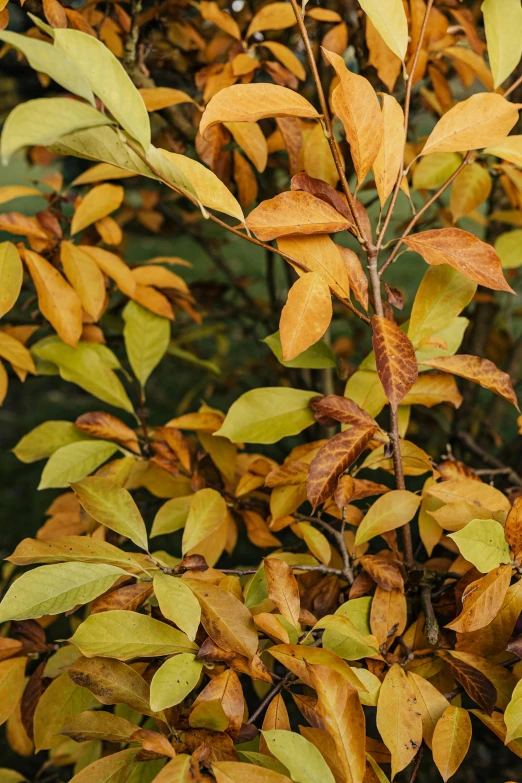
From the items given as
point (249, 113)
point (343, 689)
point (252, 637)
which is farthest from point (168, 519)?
point (249, 113)

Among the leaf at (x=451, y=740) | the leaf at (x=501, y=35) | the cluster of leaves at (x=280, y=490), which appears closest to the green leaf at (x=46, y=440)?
the cluster of leaves at (x=280, y=490)

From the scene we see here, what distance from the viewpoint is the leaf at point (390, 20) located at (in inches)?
24.0

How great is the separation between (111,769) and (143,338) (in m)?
0.60

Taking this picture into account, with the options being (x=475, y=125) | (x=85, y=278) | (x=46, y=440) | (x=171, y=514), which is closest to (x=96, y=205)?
(x=85, y=278)

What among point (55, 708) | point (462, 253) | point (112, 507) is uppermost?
point (462, 253)

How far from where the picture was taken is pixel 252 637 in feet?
2.02

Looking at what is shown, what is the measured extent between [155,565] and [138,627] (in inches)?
3.6

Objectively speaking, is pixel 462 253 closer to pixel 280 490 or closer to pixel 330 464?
pixel 330 464

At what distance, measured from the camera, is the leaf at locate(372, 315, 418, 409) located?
0.60 metres

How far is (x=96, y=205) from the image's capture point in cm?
102

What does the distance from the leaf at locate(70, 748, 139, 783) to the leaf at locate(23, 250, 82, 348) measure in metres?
0.53

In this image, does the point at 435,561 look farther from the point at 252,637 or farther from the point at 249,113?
the point at 249,113

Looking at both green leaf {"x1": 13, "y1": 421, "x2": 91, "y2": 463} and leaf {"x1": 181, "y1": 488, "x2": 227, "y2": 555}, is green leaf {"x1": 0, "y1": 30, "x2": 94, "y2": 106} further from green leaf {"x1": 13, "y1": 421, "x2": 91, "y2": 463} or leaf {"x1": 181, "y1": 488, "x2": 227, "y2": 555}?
green leaf {"x1": 13, "y1": 421, "x2": 91, "y2": 463}

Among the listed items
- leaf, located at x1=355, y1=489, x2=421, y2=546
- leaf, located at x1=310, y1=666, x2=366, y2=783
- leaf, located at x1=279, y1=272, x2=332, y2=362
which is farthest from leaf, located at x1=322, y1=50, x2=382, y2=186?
leaf, located at x1=310, y1=666, x2=366, y2=783
